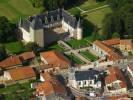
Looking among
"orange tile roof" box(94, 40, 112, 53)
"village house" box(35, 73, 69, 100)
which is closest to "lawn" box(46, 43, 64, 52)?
"orange tile roof" box(94, 40, 112, 53)

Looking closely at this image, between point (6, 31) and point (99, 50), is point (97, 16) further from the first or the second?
point (6, 31)

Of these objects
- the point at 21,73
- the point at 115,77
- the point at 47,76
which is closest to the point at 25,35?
the point at 21,73

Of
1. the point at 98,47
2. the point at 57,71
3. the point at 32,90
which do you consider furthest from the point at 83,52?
the point at 32,90

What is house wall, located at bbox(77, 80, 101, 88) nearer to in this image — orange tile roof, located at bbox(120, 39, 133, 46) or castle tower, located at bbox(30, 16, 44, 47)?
orange tile roof, located at bbox(120, 39, 133, 46)

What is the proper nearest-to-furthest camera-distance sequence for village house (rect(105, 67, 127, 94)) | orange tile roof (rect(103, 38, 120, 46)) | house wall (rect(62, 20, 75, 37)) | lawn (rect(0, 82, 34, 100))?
lawn (rect(0, 82, 34, 100)), village house (rect(105, 67, 127, 94)), orange tile roof (rect(103, 38, 120, 46)), house wall (rect(62, 20, 75, 37))

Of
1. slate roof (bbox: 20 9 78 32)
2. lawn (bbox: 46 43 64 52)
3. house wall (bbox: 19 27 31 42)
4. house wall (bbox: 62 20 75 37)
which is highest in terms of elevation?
slate roof (bbox: 20 9 78 32)

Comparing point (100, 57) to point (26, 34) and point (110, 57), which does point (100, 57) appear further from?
point (26, 34)

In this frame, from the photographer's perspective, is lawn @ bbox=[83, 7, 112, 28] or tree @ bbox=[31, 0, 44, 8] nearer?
lawn @ bbox=[83, 7, 112, 28]
